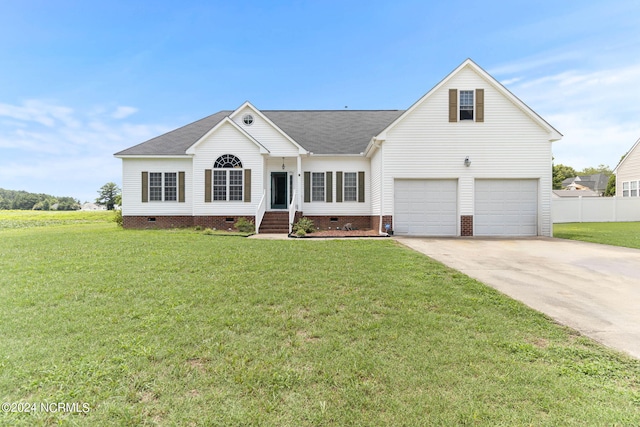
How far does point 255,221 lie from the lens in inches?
596

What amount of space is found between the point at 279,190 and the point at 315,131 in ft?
15.7

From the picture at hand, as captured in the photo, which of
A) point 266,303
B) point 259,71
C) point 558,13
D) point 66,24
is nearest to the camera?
point 266,303

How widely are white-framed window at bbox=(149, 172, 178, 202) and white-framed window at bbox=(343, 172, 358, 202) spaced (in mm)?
9565

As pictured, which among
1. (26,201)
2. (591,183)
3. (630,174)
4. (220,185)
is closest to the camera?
(220,185)

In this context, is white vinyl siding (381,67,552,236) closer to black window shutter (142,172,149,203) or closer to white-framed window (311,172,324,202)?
white-framed window (311,172,324,202)

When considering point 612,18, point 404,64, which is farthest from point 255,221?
point 612,18

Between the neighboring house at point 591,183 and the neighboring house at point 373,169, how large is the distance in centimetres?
6310

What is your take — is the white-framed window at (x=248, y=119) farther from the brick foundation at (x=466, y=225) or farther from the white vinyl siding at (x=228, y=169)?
the brick foundation at (x=466, y=225)

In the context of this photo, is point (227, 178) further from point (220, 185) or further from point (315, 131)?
point (315, 131)

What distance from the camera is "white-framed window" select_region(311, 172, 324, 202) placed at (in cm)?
1689

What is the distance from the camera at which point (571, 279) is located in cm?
608

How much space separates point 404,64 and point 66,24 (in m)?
16.7

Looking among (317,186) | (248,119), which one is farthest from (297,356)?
(248,119)

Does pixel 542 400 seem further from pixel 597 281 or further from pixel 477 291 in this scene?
pixel 597 281
